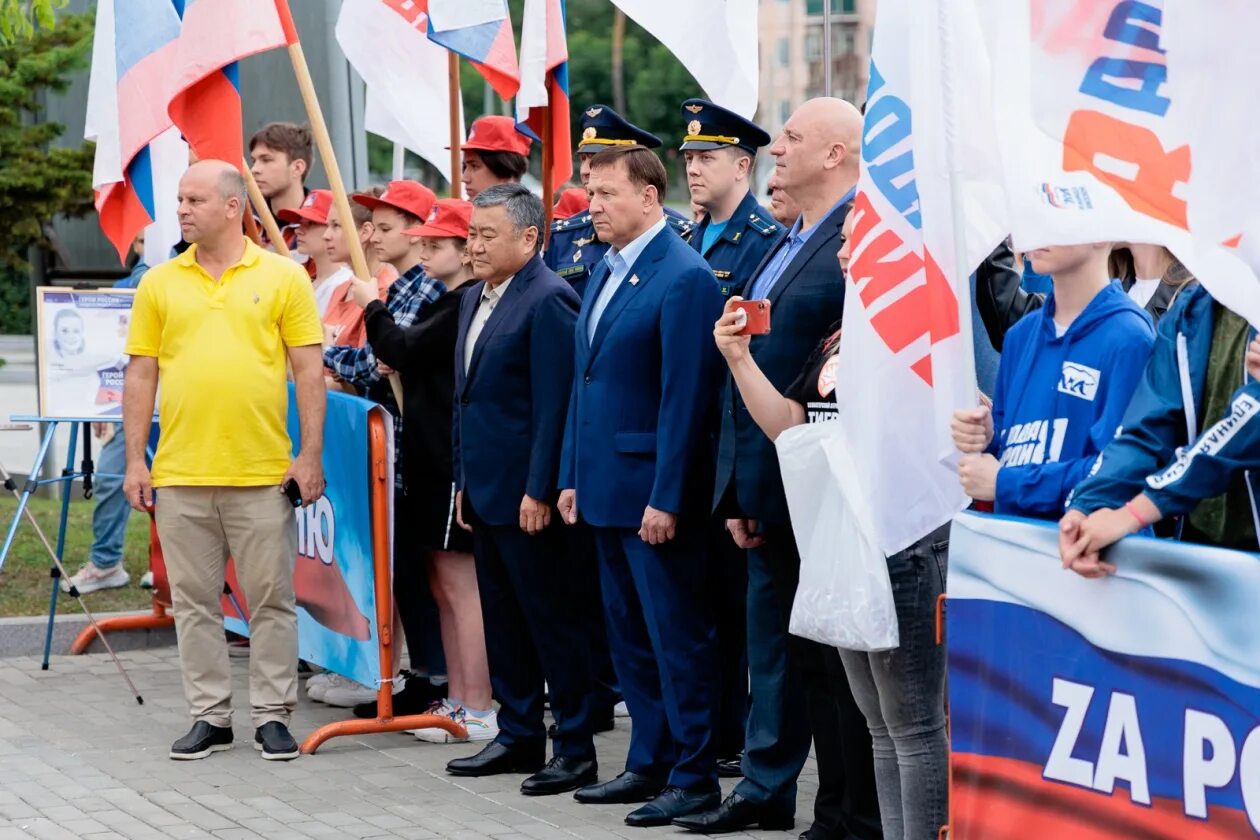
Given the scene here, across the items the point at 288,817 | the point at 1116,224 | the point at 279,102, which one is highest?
the point at 279,102

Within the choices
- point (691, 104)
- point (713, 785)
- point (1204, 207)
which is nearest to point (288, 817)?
point (713, 785)

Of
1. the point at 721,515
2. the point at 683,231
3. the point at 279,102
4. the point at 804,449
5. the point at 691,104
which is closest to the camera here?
the point at 804,449

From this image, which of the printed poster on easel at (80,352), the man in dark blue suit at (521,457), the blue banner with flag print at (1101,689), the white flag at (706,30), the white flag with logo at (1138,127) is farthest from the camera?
the printed poster on easel at (80,352)

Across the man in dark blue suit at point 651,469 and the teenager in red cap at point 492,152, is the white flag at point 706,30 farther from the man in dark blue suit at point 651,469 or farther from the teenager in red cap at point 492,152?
the teenager in red cap at point 492,152

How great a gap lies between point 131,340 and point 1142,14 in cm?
462

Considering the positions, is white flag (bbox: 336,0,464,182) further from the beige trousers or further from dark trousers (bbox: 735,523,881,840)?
dark trousers (bbox: 735,523,881,840)

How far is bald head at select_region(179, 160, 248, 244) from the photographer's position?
288 inches

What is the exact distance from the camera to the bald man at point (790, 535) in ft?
18.7

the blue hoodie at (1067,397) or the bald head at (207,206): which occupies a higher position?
the bald head at (207,206)

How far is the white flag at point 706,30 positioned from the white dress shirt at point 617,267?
0.78 m

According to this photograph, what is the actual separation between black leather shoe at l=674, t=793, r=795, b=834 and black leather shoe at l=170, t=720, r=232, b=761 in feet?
7.09

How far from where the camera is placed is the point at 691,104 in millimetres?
7227

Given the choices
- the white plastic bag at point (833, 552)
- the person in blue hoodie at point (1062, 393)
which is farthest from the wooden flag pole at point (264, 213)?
the person in blue hoodie at point (1062, 393)

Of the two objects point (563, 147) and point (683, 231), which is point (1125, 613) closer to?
point (683, 231)
